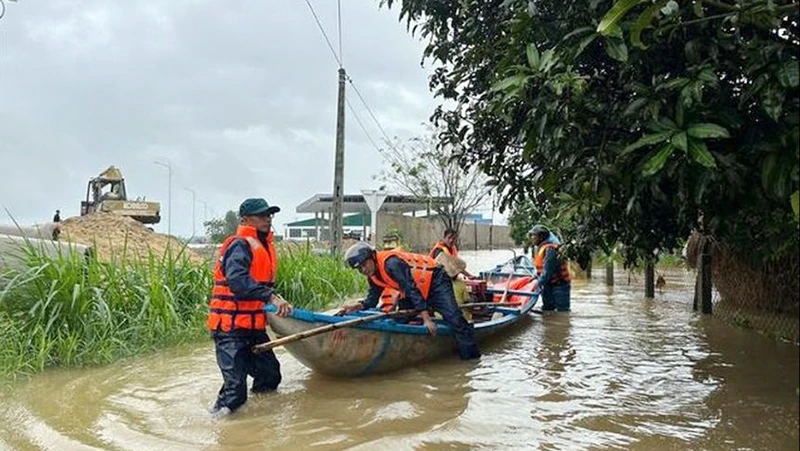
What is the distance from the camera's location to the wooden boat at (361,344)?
5562mm

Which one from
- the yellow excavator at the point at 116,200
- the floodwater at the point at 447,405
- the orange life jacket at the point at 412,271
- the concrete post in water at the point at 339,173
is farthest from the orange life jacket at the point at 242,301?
the yellow excavator at the point at 116,200

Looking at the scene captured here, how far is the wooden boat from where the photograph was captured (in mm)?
5562

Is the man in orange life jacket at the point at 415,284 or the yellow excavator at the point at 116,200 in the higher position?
the yellow excavator at the point at 116,200

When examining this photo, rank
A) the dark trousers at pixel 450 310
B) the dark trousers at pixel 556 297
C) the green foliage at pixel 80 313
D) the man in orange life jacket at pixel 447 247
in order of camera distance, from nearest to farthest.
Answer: the green foliage at pixel 80 313
the dark trousers at pixel 450 310
the man in orange life jacket at pixel 447 247
the dark trousers at pixel 556 297

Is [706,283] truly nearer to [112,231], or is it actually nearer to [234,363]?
[234,363]

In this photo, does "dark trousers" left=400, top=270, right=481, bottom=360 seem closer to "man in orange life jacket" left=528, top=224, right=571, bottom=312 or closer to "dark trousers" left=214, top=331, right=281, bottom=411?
"dark trousers" left=214, top=331, right=281, bottom=411

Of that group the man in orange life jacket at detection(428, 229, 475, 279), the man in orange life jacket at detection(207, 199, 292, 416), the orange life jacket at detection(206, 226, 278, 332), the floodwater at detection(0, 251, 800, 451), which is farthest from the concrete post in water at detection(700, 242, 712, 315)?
the orange life jacket at detection(206, 226, 278, 332)

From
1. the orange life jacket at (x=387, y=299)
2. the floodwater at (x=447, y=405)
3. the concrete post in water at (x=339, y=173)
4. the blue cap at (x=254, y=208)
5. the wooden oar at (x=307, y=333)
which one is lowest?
the floodwater at (x=447, y=405)

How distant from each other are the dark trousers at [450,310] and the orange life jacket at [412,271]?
0.08 metres

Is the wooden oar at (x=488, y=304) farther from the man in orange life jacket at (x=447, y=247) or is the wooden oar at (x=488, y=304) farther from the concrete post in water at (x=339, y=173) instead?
the concrete post in water at (x=339, y=173)

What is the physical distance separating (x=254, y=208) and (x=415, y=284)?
6.34ft

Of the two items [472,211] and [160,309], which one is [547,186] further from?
[472,211]

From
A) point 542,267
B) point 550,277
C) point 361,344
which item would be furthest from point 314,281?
point 361,344

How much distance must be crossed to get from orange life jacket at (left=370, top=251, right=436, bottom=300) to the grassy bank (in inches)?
101
